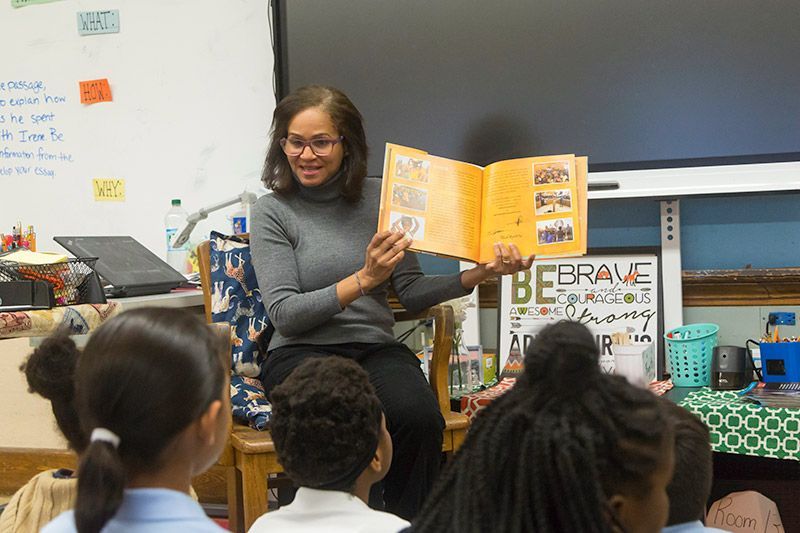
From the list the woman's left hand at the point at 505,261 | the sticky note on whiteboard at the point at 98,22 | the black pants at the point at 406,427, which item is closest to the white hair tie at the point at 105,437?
the black pants at the point at 406,427

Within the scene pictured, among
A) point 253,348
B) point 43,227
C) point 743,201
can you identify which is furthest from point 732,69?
point 43,227

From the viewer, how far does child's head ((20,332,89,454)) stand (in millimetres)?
1293

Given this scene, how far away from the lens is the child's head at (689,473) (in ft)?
3.78

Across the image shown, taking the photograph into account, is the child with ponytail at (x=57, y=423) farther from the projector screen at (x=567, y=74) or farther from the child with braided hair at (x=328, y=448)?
the projector screen at (x=567, y=74)

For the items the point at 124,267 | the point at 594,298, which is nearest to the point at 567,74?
the point at 594,298

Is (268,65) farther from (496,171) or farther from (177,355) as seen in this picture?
(177,355)

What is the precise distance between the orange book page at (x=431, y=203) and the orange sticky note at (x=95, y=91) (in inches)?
63.9

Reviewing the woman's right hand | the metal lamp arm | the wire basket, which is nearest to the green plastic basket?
the woman's right hand

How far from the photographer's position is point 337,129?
7.19ft

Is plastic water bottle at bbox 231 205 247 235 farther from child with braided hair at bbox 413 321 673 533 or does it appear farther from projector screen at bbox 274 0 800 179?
child with braided hair at bbox 413 321 673 533

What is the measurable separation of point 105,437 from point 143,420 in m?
0.04

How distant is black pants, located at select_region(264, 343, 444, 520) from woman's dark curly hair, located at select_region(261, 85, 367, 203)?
0.43 meters

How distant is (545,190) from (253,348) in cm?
79

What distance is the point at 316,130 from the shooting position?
2.16 meters
